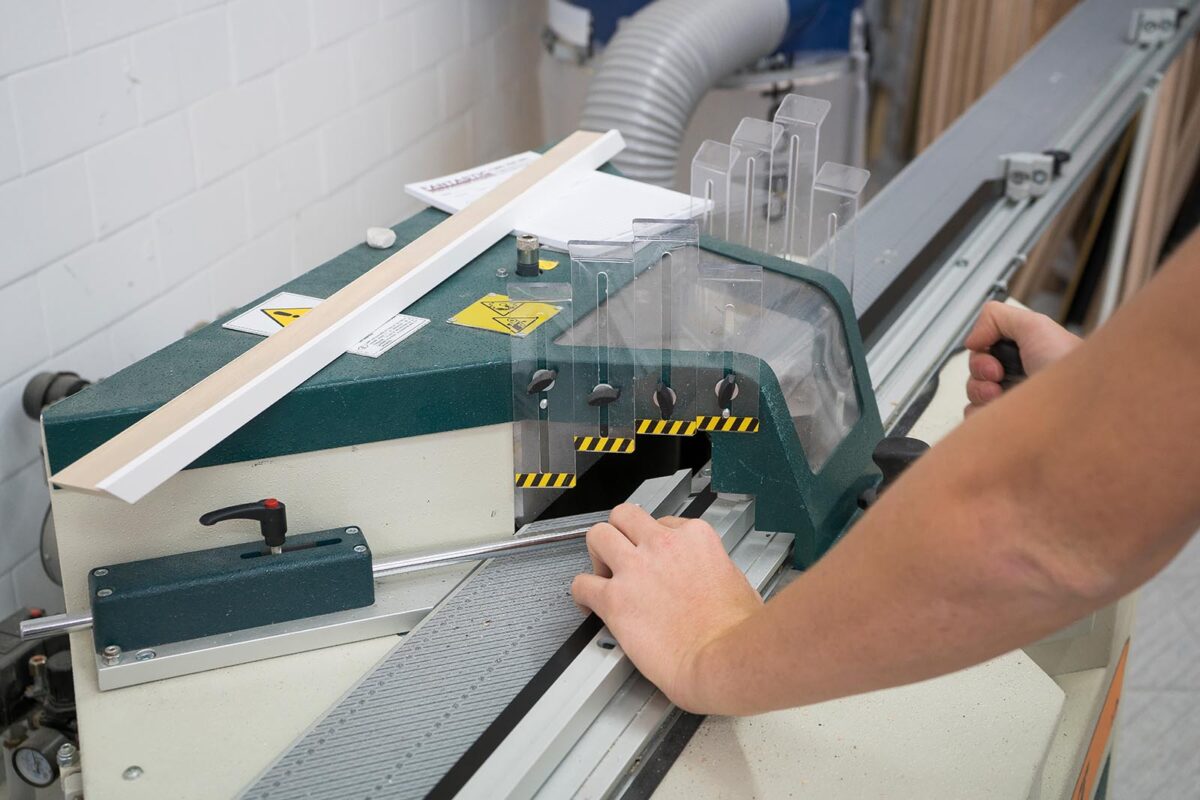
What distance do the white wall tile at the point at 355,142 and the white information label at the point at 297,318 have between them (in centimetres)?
139

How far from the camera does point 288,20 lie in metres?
2.25

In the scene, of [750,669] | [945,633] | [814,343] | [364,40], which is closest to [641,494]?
[814,343]

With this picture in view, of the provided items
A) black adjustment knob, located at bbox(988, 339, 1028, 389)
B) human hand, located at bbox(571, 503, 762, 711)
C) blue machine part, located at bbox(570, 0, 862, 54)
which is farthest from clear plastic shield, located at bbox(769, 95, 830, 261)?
blue machine part, located at bbox(570, 0, 862, 54)

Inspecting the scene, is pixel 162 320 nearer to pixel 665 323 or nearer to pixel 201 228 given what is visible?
pixel 201 228

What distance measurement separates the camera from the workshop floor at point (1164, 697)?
1.99 metres

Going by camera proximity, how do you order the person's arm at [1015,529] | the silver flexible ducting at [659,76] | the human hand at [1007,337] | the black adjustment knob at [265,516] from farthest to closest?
the silver flexible ducting at [659,76]
the human hand at [1007,337]
the black adjustment knob at [265,516]
the person's arm at [1015,529]

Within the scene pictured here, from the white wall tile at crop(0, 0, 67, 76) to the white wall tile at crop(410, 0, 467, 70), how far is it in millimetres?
1013

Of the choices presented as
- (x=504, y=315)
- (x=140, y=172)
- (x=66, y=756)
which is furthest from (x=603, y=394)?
(x=140, y=172)

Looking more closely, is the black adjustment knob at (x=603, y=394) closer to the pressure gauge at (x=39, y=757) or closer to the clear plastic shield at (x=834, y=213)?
the clear plastic shield at (x=834, y=213)

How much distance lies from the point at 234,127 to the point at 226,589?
138 centimetres

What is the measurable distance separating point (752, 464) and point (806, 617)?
395mm

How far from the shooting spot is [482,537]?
44.1 inches

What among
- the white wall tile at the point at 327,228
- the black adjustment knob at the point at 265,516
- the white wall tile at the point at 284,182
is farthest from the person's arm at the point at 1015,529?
the white wall tile at the point at 327,228

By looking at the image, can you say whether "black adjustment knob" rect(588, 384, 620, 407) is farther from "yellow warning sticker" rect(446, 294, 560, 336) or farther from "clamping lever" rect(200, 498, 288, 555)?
"clamping lever" rect(200, 498, 288, 555)
